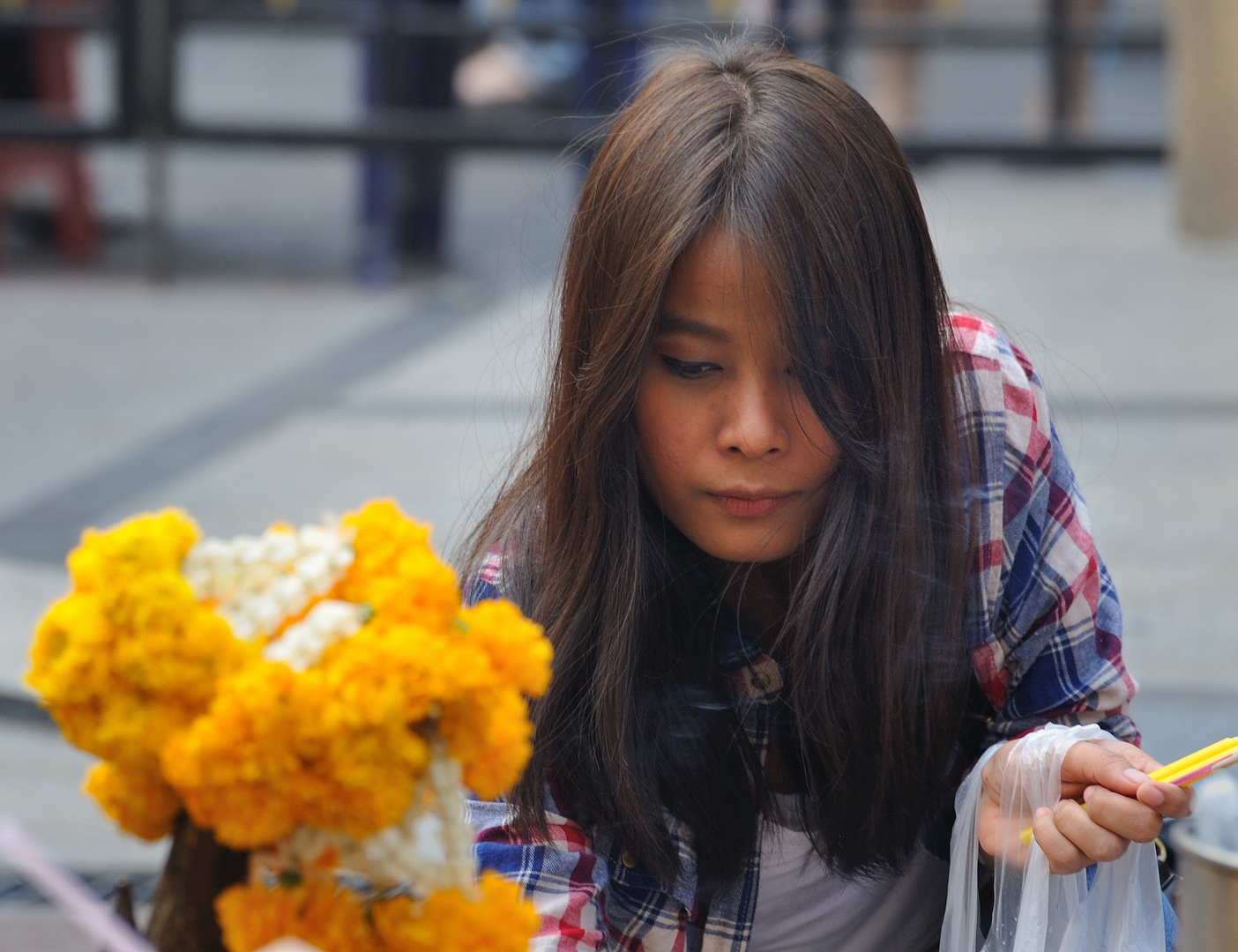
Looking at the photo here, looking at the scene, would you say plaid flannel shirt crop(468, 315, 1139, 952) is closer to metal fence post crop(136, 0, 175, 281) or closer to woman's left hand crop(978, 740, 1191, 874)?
woman's left hand crop(978, 740, 1191, 874)

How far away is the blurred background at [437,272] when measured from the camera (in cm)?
312

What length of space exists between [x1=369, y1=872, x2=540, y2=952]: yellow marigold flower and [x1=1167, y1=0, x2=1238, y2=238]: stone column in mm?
3920

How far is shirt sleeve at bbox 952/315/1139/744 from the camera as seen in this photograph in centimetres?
129

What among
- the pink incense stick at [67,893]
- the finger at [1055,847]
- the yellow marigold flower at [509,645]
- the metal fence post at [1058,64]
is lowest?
the finger at [1055,847]

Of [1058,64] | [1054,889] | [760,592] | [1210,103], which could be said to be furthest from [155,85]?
[1054,889]

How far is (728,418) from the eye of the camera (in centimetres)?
116

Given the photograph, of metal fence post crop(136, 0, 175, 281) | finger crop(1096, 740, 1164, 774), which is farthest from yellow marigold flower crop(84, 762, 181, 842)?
metal fence post crop(136, 0, 175, 281)

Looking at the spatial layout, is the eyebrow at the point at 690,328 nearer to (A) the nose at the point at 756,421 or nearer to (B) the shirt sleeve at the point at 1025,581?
(A) the nose at the point at 756,421

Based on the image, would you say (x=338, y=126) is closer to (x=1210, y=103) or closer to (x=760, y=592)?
(x=1210, y=103)

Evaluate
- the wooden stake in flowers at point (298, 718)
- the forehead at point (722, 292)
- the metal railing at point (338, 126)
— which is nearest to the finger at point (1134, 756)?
the forehead at point (722, 292)

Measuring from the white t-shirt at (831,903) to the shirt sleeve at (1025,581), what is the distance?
163mm

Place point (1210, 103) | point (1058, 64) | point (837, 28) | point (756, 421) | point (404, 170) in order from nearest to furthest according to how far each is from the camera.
→ point (756, 421)
point (1210, 103)
point (404, 170)
point (837, 28)
point (1058, 64)

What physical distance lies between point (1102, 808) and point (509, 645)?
566mm

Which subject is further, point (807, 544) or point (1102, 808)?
point (807, 544)
